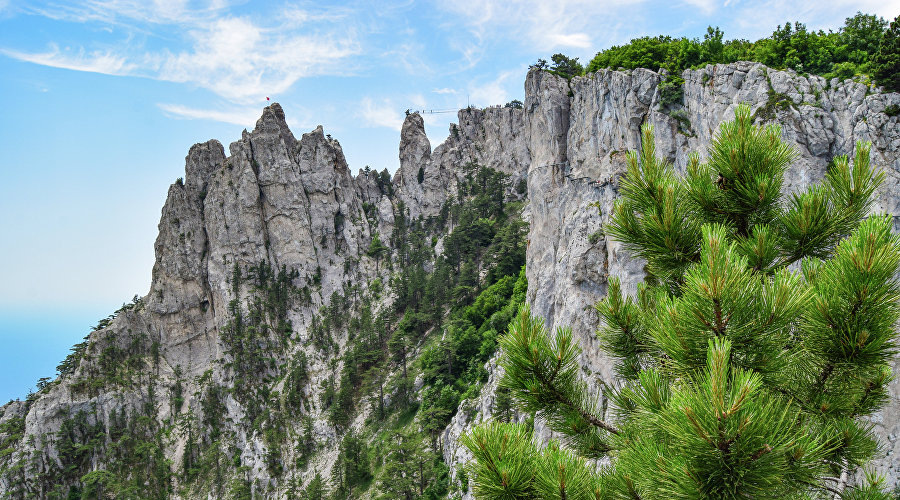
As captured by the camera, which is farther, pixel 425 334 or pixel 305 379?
pixel 305 379

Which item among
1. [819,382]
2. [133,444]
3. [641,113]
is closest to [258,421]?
[133,444]

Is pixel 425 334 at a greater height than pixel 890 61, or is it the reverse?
pixel 890 61

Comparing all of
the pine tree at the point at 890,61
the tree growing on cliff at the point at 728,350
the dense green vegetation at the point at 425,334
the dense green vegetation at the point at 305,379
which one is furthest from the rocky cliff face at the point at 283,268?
the tree growing on cliff at the point at 728,350

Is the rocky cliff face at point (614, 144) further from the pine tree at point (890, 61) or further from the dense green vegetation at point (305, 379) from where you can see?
the dense green vegetation at point (305, 379)

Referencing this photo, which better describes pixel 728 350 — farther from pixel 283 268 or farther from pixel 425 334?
pixel 283 268

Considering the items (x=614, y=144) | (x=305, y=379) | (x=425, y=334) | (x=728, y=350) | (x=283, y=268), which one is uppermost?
(x=614, y=144)

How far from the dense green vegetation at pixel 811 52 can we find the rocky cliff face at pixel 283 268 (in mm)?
2792

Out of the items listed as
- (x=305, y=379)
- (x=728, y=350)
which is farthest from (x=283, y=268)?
(x=728, y=350)

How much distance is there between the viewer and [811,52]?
83.8 ft

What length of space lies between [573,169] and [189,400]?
65348mm

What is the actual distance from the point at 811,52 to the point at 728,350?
3033 cm

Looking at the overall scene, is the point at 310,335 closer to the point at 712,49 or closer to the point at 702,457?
the point at 712,49

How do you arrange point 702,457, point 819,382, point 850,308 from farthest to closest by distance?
point 819,382, point 850,308, point 702,457

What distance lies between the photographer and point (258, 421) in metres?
62.4
